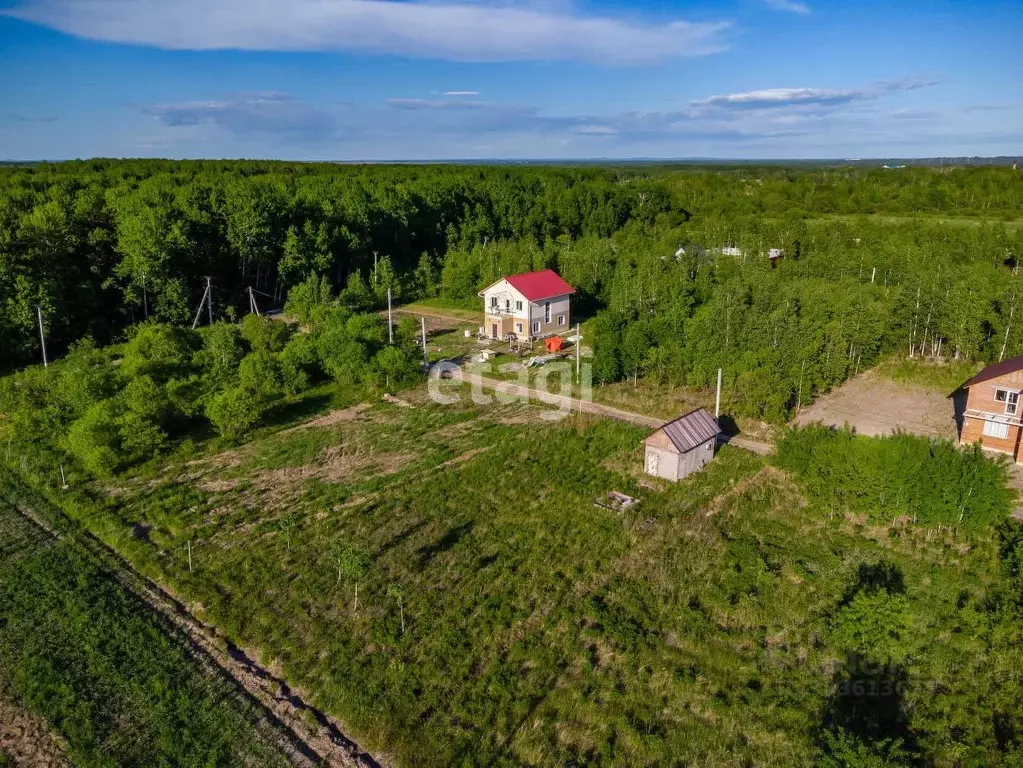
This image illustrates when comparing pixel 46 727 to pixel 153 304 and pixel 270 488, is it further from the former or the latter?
pixel 153 304

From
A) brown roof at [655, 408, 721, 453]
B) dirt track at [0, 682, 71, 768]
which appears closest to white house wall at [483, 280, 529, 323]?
brown roof at [655, 408, 721, 453]

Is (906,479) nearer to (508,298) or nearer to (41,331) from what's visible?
(508,298)

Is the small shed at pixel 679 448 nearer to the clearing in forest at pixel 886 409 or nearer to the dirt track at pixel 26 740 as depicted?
the clearing in forest at pixel 886 409

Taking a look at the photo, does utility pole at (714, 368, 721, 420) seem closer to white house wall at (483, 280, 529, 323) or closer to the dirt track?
white house wall at (483, 280, 529, 323)

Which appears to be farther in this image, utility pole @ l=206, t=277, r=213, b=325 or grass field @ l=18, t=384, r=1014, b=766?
utility pole @ l=206, t=277, r=213, b=325

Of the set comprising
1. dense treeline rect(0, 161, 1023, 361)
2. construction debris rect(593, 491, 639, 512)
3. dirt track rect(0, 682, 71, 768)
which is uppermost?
dense treeline rect(0, 161, 1023, 361)

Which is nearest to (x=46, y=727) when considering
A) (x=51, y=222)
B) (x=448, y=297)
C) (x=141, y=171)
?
(x=51, y=222)
